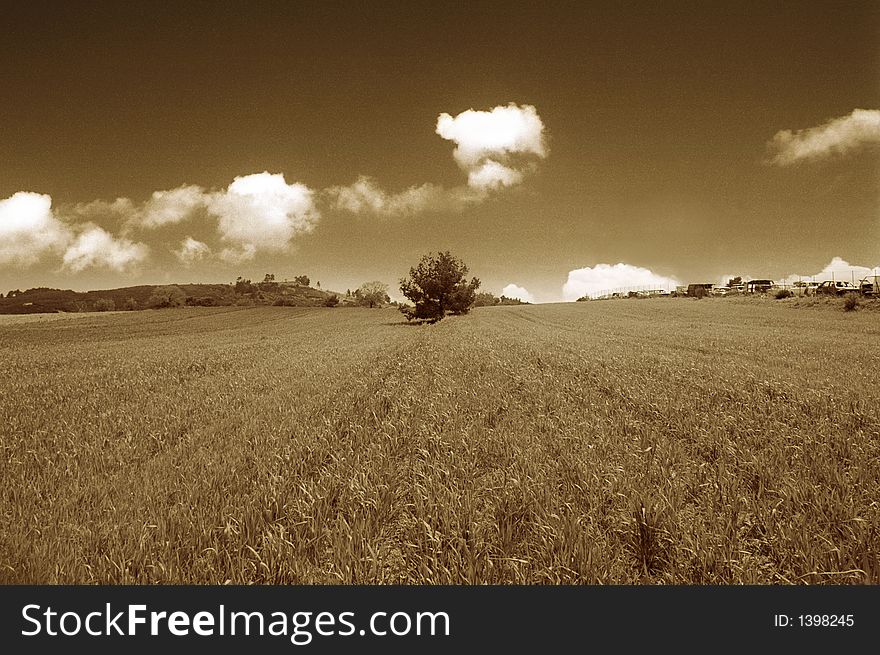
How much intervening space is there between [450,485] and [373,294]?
143 meters

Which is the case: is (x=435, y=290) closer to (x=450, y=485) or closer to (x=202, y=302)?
(x=450, y=485)

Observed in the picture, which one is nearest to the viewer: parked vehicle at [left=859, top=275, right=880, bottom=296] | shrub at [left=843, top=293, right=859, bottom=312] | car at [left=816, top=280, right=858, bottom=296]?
shrub at [left=843, top=293, right=859, bottom=312]

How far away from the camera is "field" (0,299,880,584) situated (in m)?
3.35

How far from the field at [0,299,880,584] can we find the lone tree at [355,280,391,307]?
134 m

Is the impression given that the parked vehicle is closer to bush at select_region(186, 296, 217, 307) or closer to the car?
the car

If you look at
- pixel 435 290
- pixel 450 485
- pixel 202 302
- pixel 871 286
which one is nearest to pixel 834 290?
pixel 871 286

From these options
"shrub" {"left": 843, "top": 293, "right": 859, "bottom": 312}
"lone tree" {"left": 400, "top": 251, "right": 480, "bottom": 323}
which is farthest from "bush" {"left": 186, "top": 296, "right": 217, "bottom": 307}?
"shrub" {"left": 843, "top": 293, "right": 859, "bottom": 312}

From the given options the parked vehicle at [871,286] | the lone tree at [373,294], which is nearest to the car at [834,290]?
the parked vehicle at [871,286]

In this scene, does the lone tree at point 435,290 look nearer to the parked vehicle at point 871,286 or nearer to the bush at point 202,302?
the parked vehicle at point 871,286

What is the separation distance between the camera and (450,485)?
4887 mm

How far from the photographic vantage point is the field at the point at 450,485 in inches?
132

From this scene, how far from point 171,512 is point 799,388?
43.2ft

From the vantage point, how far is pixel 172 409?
9297mm

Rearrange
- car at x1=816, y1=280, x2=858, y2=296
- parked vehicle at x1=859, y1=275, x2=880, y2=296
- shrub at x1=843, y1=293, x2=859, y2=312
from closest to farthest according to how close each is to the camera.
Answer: shrub at x1=843, y1=293, x2=859, y2=312
parked vehicle at x1=859, y1=275, x2=880, y2=296
car at x1=816, y1=280, x2=858, y2=296
